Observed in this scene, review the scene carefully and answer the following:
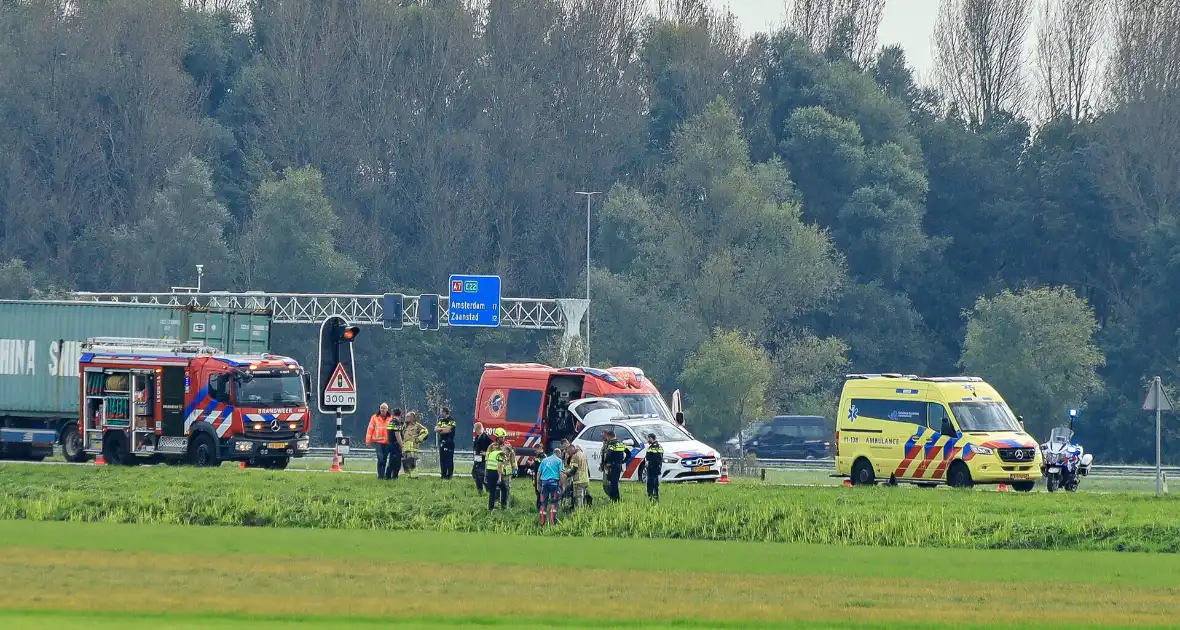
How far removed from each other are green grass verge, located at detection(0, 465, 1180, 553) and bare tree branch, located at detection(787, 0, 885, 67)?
69073 mm

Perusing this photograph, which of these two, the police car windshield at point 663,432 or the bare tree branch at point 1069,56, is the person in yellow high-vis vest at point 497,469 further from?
the bare tree branch at point 1069,56

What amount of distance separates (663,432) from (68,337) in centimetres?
1693

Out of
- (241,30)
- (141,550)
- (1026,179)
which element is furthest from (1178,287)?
(141,550)

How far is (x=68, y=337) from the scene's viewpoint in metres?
50.2

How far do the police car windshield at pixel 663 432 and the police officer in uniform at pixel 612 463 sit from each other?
4860 millimetres

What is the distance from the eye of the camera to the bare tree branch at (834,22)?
106 meters

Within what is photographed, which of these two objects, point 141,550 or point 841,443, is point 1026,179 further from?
point 141,550

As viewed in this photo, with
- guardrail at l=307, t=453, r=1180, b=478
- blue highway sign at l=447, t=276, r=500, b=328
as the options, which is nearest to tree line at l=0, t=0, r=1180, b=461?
blue highway sign at l=447, t=276, r=500, b=328

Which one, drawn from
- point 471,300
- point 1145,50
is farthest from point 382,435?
point 1145,50

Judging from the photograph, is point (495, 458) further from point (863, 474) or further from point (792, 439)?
point (792, 439)

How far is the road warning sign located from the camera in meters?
40.0

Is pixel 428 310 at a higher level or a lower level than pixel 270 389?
higher

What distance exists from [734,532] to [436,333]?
6969 cm

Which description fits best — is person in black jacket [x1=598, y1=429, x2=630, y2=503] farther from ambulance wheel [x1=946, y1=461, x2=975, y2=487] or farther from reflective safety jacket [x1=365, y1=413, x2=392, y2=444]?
ambulance wheel [x1=946, y1=461, x2=975, y2=487]
